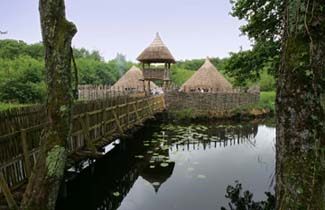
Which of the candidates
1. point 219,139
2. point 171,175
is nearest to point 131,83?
point 219,139

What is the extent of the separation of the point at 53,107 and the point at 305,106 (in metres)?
2.34

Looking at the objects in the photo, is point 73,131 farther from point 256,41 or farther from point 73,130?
point 256,41

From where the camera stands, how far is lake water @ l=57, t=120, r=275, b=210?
7293 mm

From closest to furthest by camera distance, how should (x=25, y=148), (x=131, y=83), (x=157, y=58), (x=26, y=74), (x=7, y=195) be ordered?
(x=7, y=195) < (x=25, y=148) < (x=157, y=58) < (x=26, y=74) < (x=131, y=83)

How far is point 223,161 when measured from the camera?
11141 mm

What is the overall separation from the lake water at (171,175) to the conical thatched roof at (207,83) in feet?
41.9

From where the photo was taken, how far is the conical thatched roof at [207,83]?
90.7 ft

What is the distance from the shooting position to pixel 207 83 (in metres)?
27.7

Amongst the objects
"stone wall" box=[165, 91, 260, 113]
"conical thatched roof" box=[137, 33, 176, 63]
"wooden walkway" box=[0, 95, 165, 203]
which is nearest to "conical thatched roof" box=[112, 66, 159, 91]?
"conical thatched roof" box=[137, 33, 176, 63]

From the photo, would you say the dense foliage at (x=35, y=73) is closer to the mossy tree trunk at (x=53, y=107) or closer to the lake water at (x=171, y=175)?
the lake water at (x=171, y=175)

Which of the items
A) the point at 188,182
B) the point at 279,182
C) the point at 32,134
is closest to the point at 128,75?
the point at 188,182

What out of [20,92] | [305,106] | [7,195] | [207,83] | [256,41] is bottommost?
[7,195]

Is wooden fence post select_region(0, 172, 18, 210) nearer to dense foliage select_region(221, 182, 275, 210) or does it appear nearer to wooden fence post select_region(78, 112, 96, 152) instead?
wooden fence post select_region(78, 112, 96, 152)

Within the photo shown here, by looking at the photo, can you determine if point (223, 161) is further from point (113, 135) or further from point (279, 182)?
point (279, 182)
